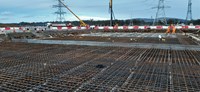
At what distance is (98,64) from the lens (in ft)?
21.3

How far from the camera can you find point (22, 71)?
5676 millimetres

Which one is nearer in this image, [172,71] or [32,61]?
[172,71]

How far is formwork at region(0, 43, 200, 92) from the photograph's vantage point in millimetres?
4387

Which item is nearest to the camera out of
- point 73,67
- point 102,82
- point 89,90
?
point 89,90

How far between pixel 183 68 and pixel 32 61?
4.74m

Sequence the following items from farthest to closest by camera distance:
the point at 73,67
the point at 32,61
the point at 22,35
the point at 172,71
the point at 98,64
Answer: the point at 22,35, the point at 32,61, the point at 98,64, the point at 73,67, the point at 172,71

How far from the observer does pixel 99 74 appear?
17.6ft

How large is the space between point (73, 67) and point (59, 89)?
6.07 ft

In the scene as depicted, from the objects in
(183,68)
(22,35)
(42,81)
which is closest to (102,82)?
(42,81)

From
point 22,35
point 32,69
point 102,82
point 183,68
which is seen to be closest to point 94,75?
point 102,82

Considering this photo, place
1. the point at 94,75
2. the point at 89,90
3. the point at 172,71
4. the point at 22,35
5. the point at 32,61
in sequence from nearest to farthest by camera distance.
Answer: the point at 89,90, the point at 94,75, the point at 172,71, the point at 32,61, the point at 22,35

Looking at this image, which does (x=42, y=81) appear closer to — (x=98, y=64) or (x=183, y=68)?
(x=98, y=64)

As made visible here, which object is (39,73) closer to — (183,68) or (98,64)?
(98,64)

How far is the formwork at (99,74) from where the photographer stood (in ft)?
14.4
